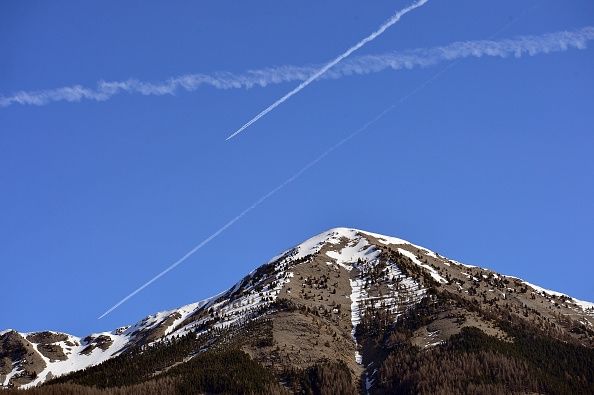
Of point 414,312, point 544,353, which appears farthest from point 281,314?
point 544,353

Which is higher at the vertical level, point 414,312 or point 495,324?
point 414,312

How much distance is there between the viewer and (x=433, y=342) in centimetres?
15850

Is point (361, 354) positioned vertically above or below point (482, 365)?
above

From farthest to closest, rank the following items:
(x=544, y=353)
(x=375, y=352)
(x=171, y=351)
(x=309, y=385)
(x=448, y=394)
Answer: (x=171, y=351) → (x=375, y=352) → (x=544, y=353) → (x=309, y=385) → (x=448, y=394)

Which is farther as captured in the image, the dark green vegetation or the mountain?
the mountain

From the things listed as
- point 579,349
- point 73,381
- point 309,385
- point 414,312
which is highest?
point 73,381

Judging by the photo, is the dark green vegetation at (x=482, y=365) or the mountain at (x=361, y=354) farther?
the mountain at (x=361, y=354)

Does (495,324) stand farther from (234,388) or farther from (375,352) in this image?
(234,388)

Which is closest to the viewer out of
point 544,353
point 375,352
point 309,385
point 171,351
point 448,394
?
point 448,394

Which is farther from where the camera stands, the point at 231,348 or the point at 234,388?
the point at 231,348

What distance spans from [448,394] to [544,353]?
38771mm

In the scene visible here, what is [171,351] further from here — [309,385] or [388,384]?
[388,384]

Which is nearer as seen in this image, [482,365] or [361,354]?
[482,365]

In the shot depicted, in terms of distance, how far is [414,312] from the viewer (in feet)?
596
